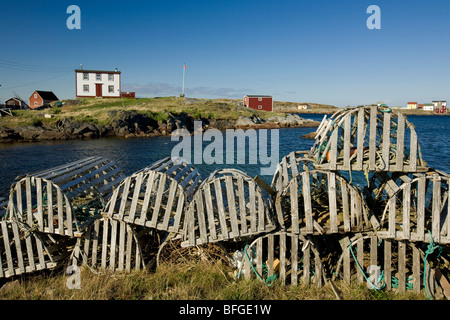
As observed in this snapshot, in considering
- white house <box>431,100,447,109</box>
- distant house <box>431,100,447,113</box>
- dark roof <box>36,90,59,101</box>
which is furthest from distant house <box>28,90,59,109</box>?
white house <box>431,100,447,109</box>

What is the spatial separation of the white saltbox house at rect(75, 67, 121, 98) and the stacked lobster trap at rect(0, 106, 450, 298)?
54.0m

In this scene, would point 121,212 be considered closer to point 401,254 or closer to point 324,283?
point 324,283

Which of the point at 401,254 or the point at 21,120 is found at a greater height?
the point at 21,120

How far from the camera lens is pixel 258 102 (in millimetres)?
74438

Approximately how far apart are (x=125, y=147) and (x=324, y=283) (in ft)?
86.4

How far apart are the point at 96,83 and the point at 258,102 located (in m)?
36.0

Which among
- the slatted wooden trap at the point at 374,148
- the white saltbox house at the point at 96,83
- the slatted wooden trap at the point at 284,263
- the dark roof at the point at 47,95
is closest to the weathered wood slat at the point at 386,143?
the slatted wooden trap at the point at 374,148

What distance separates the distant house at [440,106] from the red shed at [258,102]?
11195cm

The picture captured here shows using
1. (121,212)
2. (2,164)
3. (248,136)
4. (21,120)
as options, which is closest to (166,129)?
(248,136)

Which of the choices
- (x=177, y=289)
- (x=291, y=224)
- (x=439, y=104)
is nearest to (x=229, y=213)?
(x=291, y=224)

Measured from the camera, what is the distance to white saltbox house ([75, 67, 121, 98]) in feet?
179

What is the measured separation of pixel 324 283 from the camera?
524cm

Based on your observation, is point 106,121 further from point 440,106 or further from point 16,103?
point 440,106
